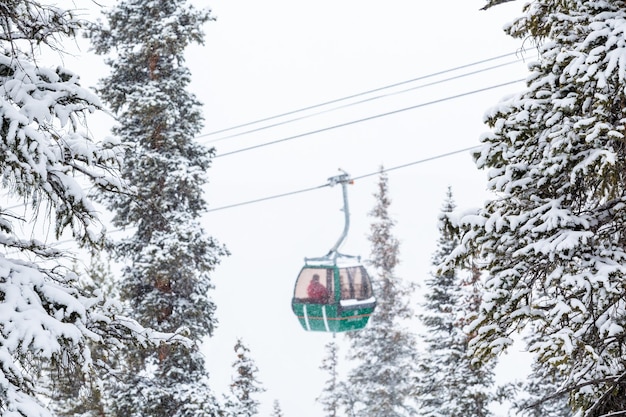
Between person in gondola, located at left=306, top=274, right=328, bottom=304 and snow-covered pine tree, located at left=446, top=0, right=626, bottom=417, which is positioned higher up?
person in gondola, located at left=306, top=274, right=328, bottom=304

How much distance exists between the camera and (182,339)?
18.6 feet

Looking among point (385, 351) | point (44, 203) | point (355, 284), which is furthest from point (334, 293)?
point (44, 203)

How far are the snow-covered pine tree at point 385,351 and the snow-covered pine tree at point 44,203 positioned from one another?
74.9ft

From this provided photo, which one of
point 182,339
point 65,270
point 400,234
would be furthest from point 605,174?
point 400,234

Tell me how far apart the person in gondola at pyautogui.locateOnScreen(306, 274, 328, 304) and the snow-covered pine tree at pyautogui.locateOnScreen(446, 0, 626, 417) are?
16.3 metres

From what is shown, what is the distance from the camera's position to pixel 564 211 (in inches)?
221

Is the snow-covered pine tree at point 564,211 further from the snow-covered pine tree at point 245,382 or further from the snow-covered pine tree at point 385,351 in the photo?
the snow-covered pine tree at point 385,351

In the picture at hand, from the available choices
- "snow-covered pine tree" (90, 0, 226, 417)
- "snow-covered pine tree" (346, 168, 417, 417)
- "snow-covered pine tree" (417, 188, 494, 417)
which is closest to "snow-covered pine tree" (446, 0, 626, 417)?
"snow-covered pine tree" (90, 0, 226, 417)

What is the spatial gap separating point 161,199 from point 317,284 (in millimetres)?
9080

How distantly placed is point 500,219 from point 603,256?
860 millimetres

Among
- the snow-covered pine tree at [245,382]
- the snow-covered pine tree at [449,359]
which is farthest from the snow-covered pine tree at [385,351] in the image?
the snow-covered pine tree at [449,359]

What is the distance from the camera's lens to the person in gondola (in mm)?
22312

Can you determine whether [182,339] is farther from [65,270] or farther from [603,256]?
[603,256]

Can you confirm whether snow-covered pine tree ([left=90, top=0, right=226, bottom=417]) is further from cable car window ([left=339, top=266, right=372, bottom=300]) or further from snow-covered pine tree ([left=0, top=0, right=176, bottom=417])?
Result: snow-covered pine tree ([left=0, top=0, right=176, bottom=417])
